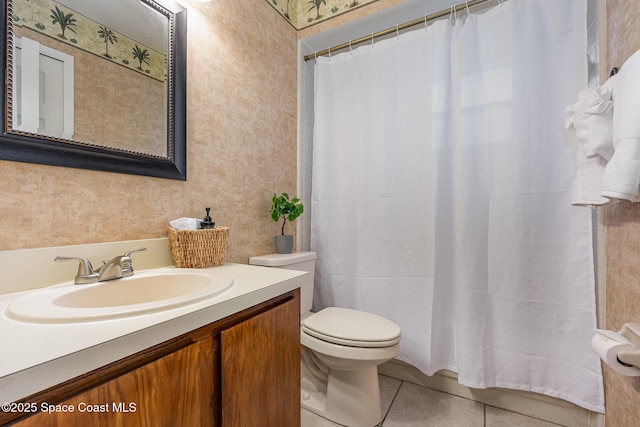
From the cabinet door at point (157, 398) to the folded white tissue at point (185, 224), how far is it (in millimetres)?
566

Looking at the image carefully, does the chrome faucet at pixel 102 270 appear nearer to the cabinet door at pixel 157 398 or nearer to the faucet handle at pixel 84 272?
the faucet handle at pixel 84 272

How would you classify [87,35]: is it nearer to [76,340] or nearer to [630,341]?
[76,340]

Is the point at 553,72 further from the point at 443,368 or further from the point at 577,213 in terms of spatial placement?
the point at 443,368

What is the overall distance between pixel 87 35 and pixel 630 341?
6.47ft

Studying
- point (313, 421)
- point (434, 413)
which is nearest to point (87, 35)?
point (313, 421)

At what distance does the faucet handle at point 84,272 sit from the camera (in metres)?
0.79

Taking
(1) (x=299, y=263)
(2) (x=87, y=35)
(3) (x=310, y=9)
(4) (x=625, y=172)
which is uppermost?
(3) (x=310, y=9)

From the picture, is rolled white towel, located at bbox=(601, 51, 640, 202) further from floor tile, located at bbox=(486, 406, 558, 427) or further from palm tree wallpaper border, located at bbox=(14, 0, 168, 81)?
palm tree wallpaper border, located at bbox=(14, 0, 168, 81)

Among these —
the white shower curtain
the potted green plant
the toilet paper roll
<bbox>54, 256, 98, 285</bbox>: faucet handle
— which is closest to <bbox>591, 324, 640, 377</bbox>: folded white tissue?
the toilet paper roll

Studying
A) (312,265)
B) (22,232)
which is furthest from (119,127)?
(312,265)

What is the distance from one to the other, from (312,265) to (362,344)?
0.59 m

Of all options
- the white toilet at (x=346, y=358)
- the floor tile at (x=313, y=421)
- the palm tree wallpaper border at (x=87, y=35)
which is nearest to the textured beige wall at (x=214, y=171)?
the palm tree wallpaper border at (x=87, y=35)

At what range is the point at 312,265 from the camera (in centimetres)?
165

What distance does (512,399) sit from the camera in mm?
1379
